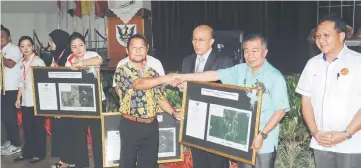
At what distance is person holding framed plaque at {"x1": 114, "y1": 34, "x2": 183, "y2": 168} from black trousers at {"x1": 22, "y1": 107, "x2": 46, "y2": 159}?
1.92 metres

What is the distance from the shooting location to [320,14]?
981 centimetres

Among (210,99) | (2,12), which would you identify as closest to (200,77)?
(210,99)

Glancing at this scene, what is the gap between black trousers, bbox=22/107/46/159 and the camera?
15.9 feet

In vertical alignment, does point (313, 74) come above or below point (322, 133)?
above

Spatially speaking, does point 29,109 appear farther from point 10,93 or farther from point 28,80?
point 10,93

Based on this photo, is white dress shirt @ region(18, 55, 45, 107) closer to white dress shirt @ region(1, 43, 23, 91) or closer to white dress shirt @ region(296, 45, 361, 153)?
white dress shirt @ region(1, 43, 23, 91)

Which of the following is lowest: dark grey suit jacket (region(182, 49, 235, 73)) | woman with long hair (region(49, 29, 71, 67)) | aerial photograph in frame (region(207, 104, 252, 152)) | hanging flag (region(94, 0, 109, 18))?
aerial photograph in frame (region(207, 104, 252, 152))

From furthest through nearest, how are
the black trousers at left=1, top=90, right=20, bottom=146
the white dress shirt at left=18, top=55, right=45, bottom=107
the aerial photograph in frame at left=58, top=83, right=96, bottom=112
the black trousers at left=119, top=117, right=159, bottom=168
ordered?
the black trousers at left=1, top=90, right=20, bottom=146
the white dress shirt at left=18, top=55, right=45, bottom=107
the aerial photograph in frame at left=58, top=83, right=96, bottom=112
the black trousers at left=119, top=117, right=159, bottom=168

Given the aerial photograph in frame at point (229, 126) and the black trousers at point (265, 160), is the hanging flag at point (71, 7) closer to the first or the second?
the aerial photograph in frame at point (229, 126)

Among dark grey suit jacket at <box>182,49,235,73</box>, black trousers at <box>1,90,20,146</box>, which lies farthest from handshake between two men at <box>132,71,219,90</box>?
black trousers at <box>1,90,20,146</box>

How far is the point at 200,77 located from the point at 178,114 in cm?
35

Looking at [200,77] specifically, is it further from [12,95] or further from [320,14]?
[320,14]

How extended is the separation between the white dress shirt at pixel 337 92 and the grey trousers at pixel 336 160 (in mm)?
32

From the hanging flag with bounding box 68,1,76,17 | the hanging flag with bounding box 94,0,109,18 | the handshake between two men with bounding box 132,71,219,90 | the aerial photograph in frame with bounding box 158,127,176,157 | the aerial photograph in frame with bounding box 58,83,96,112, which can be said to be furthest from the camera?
the hanging flag with bounding box 68,1,76,17
